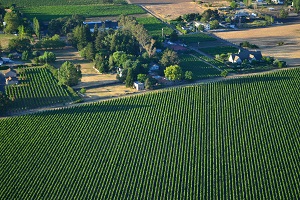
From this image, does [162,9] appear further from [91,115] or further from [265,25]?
[91,115]

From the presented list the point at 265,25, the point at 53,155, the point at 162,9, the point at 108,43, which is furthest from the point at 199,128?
the point at 162,9

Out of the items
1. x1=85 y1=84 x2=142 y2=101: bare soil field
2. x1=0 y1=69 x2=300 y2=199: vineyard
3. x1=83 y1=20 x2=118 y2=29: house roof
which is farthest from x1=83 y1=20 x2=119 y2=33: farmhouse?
x1=0 y1=69 x2=300 y2=199: vineyard

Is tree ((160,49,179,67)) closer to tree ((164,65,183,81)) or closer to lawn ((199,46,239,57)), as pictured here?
tree ((164,65,183,81))

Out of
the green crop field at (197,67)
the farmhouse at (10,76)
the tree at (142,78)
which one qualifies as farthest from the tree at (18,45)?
the green crop field at (197,67)

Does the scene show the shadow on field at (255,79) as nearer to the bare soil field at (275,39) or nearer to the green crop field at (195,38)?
the bare soil field at (275,39)

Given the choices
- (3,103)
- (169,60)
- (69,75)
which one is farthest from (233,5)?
(3,103)
